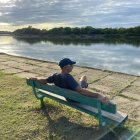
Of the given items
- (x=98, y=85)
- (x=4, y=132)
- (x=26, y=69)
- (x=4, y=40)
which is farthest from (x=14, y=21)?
(x=4, y=132)

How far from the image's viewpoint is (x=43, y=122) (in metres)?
4.93

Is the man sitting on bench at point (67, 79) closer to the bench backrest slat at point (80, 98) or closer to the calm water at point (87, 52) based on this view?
the bench backrest slat at point (80, 98)

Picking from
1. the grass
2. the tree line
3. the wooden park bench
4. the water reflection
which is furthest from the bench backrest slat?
the tree line

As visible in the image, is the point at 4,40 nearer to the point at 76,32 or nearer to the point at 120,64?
the point at 76,32

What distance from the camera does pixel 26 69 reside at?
8609 millimetres

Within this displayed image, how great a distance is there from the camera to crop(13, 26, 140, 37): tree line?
467 inches

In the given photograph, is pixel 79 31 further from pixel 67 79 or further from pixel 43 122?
pixel 67 79

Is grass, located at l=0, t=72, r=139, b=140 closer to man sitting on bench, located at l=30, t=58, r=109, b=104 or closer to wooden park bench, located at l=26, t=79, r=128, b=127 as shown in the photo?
wooden park bench, located at l=26, t=79, r=128, b=127

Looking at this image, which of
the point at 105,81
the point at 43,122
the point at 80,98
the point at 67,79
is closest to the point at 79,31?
the point at 105,81

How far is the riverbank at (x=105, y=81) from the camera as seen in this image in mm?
5253

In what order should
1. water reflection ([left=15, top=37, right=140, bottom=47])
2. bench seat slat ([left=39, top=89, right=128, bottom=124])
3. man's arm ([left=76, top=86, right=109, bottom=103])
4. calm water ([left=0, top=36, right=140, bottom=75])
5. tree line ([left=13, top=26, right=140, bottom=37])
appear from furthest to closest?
tree line ([left=13, top=26, right=140, bottom=37]) < water reflection ([left=15, top=37, right=140, bottom=47]) < calm water ([left=0, top=36, right=140, bottom=75]) < bench seat slat ([left=39, top=89, right=128, bottom=124]) < man's arm ([left=76, top=86, right=109, bottom=103])

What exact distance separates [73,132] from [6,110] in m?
1.44

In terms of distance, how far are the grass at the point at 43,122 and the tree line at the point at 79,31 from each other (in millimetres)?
6694

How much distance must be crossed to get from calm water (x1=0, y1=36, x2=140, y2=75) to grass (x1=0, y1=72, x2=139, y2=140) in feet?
10.4
